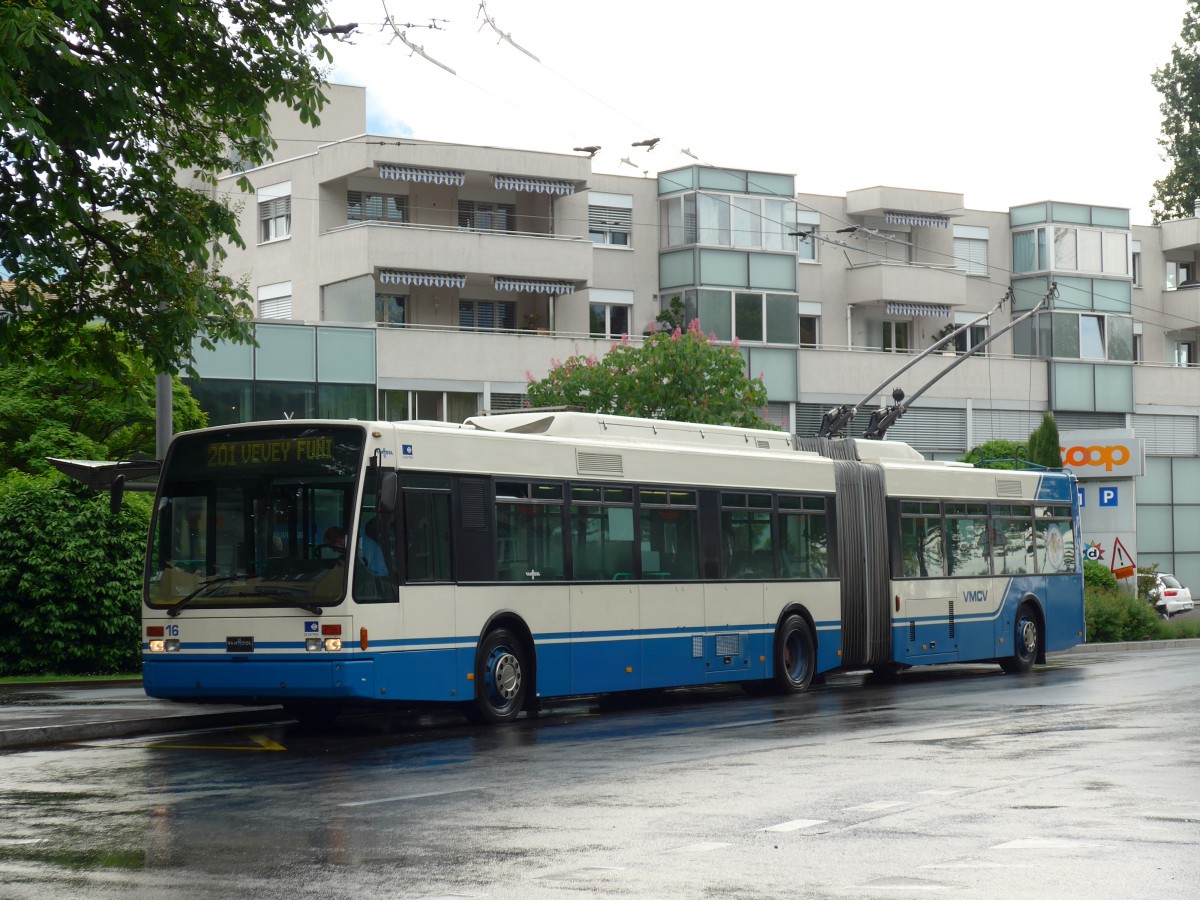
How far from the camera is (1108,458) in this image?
48719 millimetres

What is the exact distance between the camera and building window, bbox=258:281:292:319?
4691 centimetres

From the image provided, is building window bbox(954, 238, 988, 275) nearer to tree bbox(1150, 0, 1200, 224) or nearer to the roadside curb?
tree bbox(1150, 0, 1200, 224)

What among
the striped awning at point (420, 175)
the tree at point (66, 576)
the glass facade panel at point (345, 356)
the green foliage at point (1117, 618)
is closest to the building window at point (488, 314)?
the striped awning at point (420, 175)

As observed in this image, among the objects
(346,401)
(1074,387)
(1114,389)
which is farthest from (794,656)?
(1114,389)

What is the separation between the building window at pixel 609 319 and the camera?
50.5 meters

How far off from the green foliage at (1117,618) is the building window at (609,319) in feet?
54.6

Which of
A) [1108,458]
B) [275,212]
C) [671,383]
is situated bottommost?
[1108,458]

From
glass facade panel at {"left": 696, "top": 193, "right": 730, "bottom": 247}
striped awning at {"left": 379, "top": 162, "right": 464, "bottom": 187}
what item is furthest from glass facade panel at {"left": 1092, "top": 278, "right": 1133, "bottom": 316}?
striped awning at {"left": 379, "top": 162, "right": 464, "bottom": 187}

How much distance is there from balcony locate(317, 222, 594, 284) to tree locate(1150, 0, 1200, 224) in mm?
33557

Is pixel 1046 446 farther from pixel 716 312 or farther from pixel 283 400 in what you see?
pixel 283 400

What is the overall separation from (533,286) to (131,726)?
3044 centimetres

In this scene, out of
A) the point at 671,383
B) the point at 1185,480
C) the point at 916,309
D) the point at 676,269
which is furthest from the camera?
the point at 1185,480

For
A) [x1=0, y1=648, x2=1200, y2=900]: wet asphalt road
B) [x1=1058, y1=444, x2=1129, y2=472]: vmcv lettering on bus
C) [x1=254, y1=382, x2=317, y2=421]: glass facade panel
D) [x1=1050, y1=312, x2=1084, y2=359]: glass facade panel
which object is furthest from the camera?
[x1=1050, y1=312, x2=1084, y2=359]: glass facade panel

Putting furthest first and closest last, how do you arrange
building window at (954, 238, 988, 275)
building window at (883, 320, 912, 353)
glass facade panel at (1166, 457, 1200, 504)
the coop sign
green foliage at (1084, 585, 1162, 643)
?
glass facade panel at (1166, 457, 1200, 504) < building window at (954, 238, 988, 275) < building window at (883, 320, 912, 353) < the coop sign < green foliage at (1084, 585, 1162, 643)
